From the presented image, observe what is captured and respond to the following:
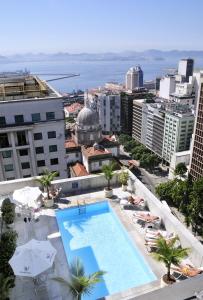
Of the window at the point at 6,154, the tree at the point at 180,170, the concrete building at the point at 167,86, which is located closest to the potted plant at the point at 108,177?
the window at the point at 6,154

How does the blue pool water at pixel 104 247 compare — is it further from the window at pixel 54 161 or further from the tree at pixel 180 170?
the tree at pixel 180 170

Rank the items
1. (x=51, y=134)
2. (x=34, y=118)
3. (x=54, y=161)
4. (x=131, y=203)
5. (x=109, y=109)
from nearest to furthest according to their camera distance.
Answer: (x=131, y=203), (x=34, y=118), (x=51, y=134), (x=54, y=161), (x=109, y=109)

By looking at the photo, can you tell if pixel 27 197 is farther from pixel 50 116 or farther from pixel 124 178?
pixel 50 116

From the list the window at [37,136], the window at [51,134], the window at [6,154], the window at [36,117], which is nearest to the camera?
the window at [36,117]

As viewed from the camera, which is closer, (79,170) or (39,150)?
(39,150)

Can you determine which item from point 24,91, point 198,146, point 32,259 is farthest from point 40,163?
point 198,146
